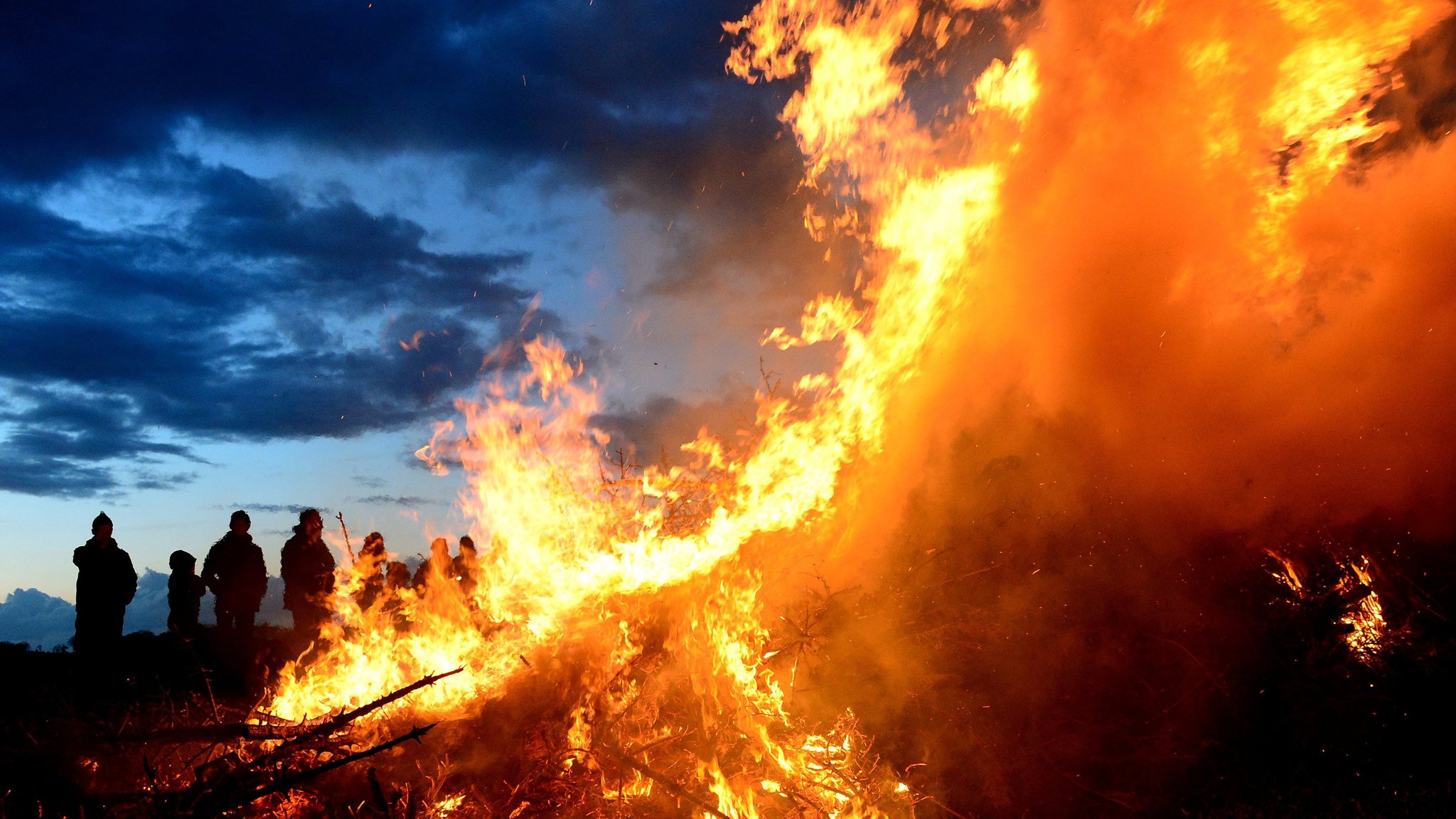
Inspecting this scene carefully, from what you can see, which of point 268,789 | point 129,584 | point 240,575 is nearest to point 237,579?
point 240,575

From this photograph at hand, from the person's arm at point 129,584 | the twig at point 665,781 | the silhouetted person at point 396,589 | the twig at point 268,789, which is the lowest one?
the twig at point 665,781

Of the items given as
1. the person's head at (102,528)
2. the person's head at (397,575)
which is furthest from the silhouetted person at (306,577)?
the person's head at (397,575)

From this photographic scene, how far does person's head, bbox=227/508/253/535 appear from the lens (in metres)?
8.98

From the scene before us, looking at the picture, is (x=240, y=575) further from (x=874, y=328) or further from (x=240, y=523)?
(x=874, y=328)

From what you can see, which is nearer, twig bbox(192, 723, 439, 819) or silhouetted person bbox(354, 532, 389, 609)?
twig bbox(192, 723, 439, 819)

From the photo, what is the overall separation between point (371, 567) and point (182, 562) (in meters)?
2.74

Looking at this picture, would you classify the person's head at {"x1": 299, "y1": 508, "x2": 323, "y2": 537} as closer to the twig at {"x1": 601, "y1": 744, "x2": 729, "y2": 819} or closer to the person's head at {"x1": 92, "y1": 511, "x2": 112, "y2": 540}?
the person's head at {"x1": 92, "y1": 511, "x2": 112, "y2": 540}

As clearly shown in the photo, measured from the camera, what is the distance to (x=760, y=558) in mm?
6133

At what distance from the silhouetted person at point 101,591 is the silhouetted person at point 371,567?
226cm

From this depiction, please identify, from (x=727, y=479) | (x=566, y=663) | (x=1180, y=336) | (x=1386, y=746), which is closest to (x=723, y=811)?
(x=566, y=663)

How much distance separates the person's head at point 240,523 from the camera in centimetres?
898

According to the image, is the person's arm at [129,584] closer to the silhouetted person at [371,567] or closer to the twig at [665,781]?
the silhouetted person at [371,567]

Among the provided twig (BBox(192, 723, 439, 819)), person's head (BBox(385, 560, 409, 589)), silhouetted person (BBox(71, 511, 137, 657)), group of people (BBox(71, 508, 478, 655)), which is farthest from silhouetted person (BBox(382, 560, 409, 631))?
silhouetted person (BBox(71, 511, 137, 657))

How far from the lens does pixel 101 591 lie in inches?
298
